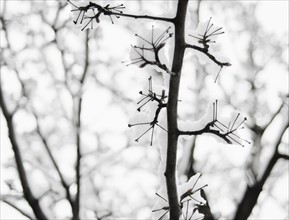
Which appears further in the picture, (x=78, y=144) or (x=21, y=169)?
(x=78, y=144)

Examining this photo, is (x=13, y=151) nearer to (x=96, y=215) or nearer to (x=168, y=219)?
(x=96, y=215)

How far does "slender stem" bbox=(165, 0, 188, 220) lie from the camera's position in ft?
4.88

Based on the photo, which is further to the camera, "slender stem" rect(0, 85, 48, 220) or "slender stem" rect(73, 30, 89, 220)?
"slender stem" rect(73, 30, 89, 220)

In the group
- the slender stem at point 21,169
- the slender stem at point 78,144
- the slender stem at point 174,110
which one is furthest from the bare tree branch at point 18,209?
the slender stem at point 174,110

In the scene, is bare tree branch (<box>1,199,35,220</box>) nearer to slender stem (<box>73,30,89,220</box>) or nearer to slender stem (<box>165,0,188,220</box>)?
slender stem (<box>73,30,89,220</box>)

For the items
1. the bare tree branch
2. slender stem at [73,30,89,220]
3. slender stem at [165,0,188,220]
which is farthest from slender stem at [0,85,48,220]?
slender stem at [165,0,188,220]

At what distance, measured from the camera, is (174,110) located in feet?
5.01

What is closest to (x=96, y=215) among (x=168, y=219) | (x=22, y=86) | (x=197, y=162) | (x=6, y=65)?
(x=197, y=162)

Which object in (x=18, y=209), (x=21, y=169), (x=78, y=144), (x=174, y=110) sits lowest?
(x=18, y=209)

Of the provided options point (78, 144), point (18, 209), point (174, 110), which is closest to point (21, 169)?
point (18, 209)

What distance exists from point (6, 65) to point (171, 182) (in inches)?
207

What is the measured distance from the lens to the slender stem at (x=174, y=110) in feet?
4.88

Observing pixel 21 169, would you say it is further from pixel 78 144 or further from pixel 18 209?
pixel 78 144

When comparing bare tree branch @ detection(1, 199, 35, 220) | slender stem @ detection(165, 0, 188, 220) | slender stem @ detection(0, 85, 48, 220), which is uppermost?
slender stem @ detection(165, 0, 188, 220)
